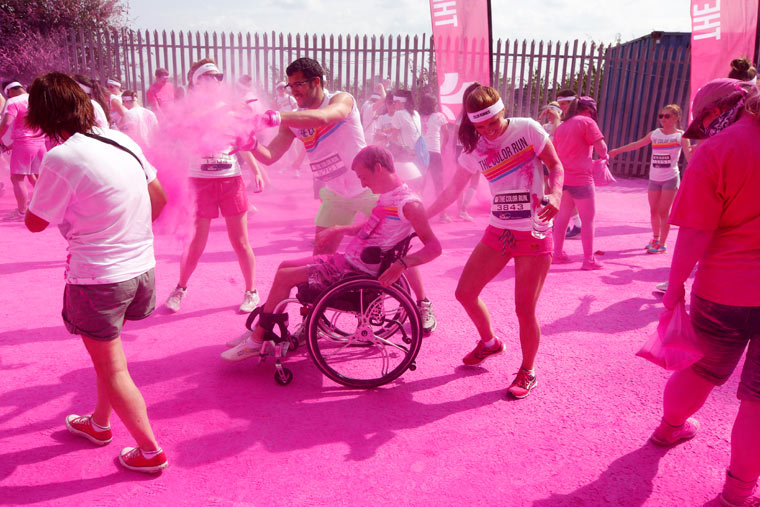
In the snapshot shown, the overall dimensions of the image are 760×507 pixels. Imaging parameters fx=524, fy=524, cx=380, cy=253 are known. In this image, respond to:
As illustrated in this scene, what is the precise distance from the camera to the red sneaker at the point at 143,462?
2412 millimetres

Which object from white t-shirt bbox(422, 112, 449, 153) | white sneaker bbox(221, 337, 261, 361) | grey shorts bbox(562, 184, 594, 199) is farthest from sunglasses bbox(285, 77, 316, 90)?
white t-shirt bbox(422, 112, 449, 153)

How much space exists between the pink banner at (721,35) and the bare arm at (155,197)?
9380 mm

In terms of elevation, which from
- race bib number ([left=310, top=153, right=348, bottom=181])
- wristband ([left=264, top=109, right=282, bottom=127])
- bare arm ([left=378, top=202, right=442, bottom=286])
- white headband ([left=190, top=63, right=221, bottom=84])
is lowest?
bare arm ([left=378, top=202, right=442, bottom=286])

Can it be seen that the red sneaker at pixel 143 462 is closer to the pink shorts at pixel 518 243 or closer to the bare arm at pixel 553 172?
the pink shorts at pixel 518 243

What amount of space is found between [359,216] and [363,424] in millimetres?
2073

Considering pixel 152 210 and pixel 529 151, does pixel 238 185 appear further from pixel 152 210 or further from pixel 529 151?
pixel 529 151

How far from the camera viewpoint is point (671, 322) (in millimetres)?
2238

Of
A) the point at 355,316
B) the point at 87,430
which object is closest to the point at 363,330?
the point at 355,316

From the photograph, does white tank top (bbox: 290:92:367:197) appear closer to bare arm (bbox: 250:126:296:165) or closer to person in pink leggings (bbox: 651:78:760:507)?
bare arm (bbox: 250:126:296:165)

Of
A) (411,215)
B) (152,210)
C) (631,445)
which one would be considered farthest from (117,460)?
(631,445)

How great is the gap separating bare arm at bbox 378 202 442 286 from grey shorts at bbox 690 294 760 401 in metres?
1.35

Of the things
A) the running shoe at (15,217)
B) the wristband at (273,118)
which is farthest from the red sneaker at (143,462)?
the running shoe at (15,217)

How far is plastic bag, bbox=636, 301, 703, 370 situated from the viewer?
2184mm

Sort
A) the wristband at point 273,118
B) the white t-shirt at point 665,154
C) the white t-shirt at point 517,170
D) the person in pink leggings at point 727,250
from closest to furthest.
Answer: the person in pink leggings at point 727,250 < the wristband at point 273,118 < the white t-shirt at point 517,170 < the white t-shirt at point 665,154
